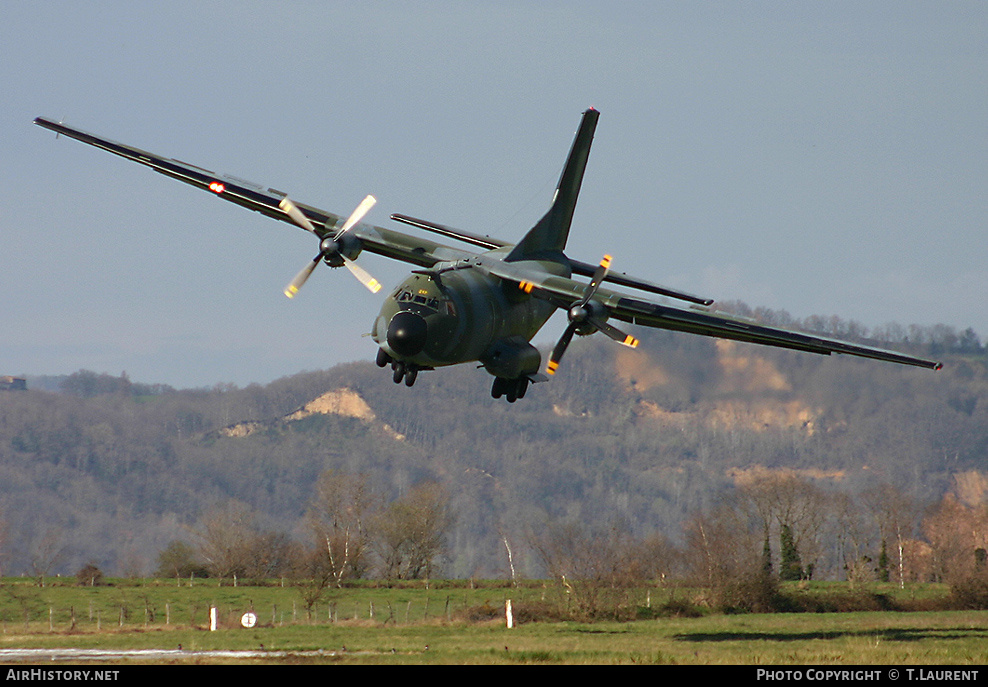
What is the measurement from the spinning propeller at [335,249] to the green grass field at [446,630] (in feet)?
41.9

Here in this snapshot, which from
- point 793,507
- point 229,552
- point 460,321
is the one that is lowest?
point 229,552

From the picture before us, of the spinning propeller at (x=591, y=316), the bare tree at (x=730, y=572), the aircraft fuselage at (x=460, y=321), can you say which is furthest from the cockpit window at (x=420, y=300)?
the bare tree at (x=730, y=572)

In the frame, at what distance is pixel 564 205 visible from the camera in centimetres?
4500

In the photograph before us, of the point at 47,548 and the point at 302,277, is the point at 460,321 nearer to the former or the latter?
the point at 302,277

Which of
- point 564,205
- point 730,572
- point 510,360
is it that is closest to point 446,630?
point 730,572

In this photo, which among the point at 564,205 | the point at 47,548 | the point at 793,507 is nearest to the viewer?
the point at 564,205

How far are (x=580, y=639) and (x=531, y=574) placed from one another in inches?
5238

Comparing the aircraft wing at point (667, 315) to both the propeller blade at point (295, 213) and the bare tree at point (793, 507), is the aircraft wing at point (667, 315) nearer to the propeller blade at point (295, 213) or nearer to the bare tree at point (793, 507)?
the propeller blade at point (295, 213)

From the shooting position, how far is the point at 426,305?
33906 millimetres

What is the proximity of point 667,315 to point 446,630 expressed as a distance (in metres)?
24.1

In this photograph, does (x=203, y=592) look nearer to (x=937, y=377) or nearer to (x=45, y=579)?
(x=45, y=579)

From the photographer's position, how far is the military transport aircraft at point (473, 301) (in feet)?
113

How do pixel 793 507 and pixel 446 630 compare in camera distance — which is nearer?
pixel 446 630

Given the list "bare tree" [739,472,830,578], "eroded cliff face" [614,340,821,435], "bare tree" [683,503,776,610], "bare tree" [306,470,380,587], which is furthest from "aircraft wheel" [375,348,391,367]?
"eroded cliff face" [614,340,821,435]
